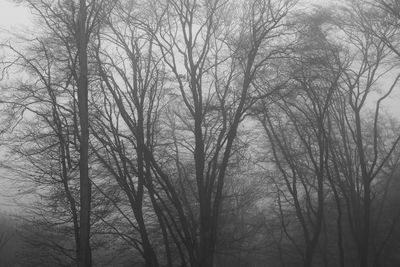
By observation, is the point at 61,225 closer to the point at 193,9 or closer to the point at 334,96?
the point at 193,9

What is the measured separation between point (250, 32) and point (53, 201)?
10451 mm

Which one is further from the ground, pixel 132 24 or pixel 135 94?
pixel 132 24

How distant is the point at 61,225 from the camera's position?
19703mm

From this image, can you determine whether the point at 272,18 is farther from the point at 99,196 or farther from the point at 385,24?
the point at 99,196

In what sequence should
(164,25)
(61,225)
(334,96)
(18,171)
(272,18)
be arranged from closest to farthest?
1. (272,18)
2. (164,25)
3. (18,171)
4. (61,225)
5. (334,96)

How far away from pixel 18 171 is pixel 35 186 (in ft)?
3.08

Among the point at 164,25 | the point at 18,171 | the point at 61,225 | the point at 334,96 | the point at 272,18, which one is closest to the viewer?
the point at 272,18

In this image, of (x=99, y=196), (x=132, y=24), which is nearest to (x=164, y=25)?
(x=132, y=24)

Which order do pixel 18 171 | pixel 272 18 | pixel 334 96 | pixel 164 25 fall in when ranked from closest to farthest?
pixel 272 18 → pixel 164 25 → pixel 18 171 → pixel 334 96

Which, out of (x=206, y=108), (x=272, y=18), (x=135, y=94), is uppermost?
(x=272, y=18)

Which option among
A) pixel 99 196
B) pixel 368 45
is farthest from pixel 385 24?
pixel 99 196

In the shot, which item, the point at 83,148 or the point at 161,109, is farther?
the point at 161,109

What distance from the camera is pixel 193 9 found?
14.8 m

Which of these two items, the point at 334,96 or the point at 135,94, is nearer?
the point at 135,94
